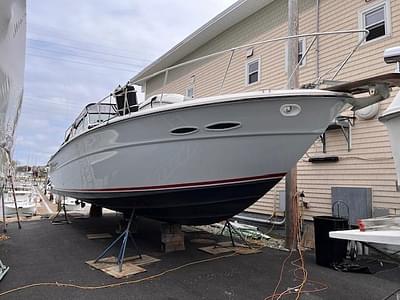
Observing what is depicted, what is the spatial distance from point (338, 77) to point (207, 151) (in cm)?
422

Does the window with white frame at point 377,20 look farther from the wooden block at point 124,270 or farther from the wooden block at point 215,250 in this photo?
the wooden block at point 124,270

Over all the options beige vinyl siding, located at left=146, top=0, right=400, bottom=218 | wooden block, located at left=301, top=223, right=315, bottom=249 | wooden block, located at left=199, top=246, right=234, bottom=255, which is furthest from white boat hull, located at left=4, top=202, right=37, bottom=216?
wooden block, located at left=301, top=223, right=315, bottom=249

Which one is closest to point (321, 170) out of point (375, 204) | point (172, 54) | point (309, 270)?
point (375, 204)

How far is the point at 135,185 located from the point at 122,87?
1.68 metres

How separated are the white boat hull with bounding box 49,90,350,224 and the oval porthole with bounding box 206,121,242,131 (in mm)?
30

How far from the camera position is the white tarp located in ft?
9.11

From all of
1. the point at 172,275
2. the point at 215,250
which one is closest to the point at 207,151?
the point at 172,275

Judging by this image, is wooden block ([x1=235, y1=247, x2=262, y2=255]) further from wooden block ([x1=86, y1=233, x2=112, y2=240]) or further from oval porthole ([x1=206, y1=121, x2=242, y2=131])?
wooden block ([x1=86, y1=233, x2=112, y2=240])

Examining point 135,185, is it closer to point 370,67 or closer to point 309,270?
point 309,270

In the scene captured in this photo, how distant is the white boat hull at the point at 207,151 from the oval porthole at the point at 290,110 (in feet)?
0.14

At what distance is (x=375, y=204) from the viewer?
6.16 meters

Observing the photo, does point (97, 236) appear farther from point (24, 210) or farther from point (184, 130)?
point (24, 210)

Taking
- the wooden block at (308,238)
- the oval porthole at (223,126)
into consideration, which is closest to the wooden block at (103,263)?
the oval porthole at (223,126)

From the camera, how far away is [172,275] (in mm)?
4586
